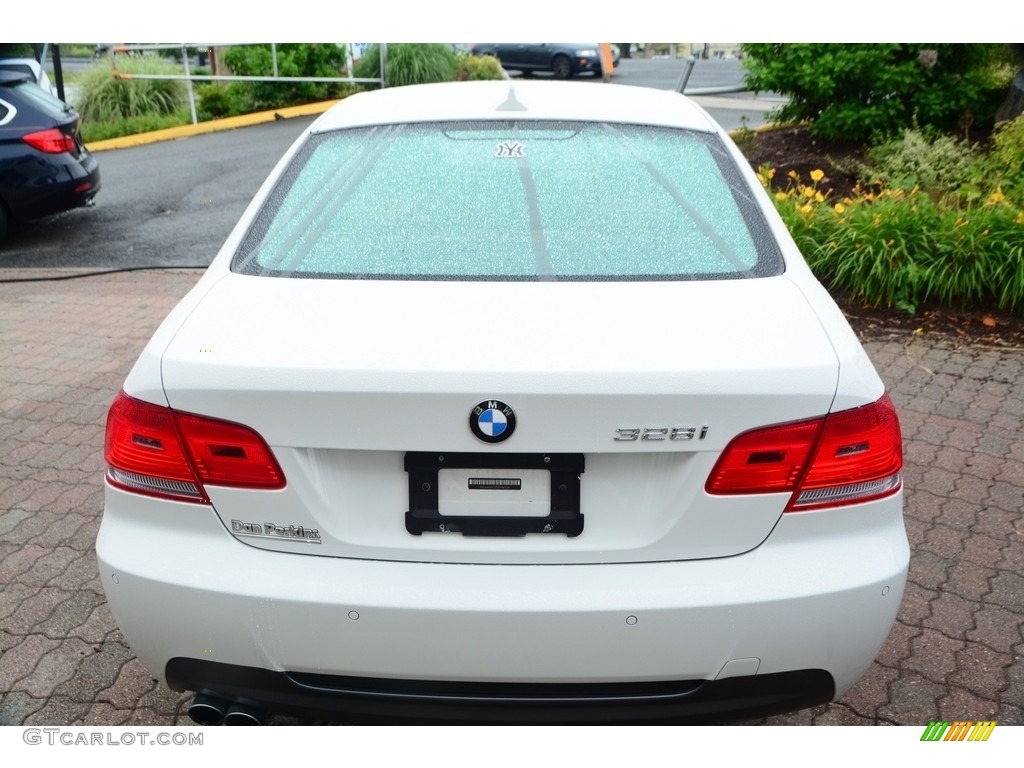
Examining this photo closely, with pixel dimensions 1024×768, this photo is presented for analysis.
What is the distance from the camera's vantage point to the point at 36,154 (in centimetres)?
875

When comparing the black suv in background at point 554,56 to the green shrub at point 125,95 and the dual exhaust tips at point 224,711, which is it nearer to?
the green shrub at point 125,95

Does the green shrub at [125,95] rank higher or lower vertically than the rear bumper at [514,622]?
lower

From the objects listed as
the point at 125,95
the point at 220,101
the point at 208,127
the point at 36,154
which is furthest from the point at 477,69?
the point at 36,154

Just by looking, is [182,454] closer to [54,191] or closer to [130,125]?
[54,191]

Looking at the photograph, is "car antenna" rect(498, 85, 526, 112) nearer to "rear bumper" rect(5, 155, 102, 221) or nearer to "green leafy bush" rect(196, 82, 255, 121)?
"rear bumper" rect(5, 155, 102, 221)

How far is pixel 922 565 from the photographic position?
12.0 feet

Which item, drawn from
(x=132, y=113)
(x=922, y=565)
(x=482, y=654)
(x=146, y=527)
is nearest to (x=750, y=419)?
(x=482, y=654)

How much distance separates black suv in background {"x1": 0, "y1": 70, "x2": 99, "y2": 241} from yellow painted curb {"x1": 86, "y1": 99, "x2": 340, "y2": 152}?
571cm

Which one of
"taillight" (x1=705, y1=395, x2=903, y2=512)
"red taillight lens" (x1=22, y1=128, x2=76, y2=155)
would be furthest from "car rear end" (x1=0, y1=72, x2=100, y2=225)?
"taillight" (x1=705, y1=395, x2=903, y2=512)

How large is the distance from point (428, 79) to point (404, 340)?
57.0ft

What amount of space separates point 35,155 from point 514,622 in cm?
838

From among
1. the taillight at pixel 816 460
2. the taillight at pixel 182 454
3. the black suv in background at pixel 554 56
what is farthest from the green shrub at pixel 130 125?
the taillight at pixel 816 460

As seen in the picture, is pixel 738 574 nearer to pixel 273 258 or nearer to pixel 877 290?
pixel 273 258

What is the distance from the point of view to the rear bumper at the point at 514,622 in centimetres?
200
